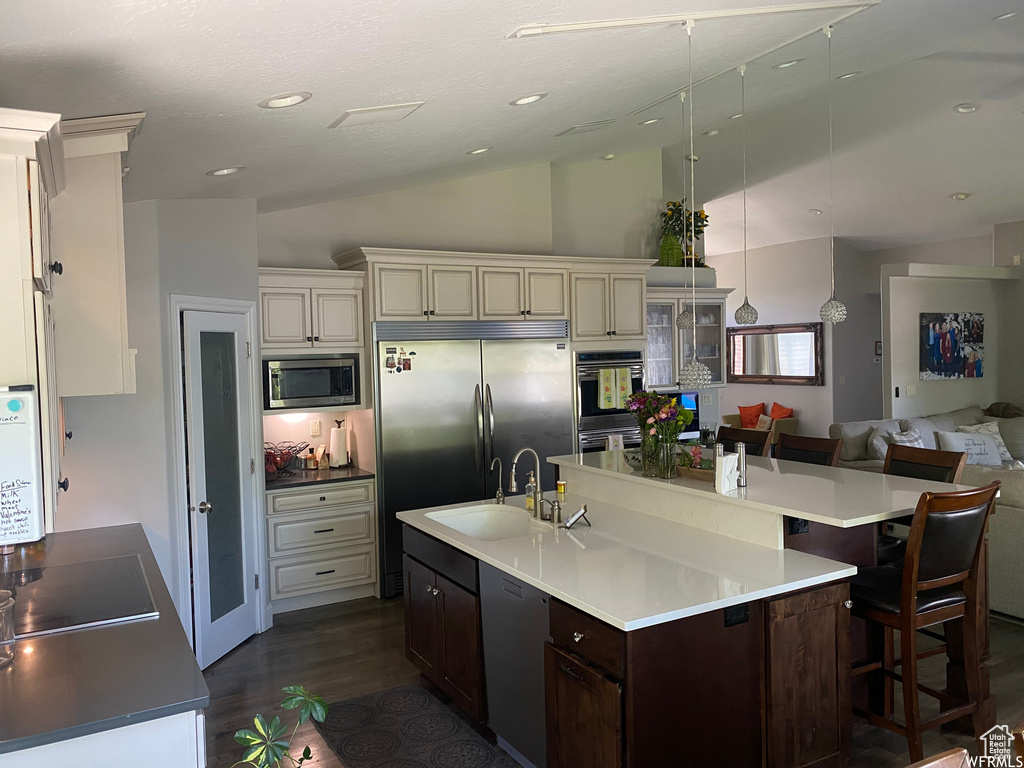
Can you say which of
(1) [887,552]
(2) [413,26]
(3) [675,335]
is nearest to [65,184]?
(2) [413,26]

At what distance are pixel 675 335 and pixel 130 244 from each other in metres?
4.37

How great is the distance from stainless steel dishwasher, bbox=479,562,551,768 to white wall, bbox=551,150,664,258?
3.77 metres

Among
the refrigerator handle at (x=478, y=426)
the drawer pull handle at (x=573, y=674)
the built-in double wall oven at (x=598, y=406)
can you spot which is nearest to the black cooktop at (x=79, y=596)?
the drawer pull handle at (x=573, y=674)

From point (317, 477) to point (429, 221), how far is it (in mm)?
1980

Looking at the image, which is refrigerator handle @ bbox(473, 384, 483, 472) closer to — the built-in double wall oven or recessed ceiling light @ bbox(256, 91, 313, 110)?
the built-in double wall oven

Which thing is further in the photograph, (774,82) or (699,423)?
(699,423)

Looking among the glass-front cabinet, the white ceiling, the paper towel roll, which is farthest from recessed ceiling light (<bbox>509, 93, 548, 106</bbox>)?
the glass-front cabinet

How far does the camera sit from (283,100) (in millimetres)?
2293

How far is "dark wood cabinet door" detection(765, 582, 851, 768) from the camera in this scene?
2580mm

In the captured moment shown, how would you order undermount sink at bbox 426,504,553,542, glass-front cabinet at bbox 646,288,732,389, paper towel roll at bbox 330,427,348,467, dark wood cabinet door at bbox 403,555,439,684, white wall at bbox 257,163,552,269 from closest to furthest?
dark wood cabinet door at bbox 403,555,439,684 < undermount sink at bbox 426,504,553,542 < white wall at bbox 257,163,552,269 < paper towel roll at bbox 330,427,348,467 < glass-front cabinet at bbox 646,288,732,389

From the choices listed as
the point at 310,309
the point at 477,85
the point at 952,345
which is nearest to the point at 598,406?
the point at 310,309

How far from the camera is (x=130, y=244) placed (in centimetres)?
370

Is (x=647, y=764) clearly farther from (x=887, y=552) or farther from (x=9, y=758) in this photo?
(x=887, y=552)

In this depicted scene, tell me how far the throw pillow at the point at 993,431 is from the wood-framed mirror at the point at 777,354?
259 centimetres
